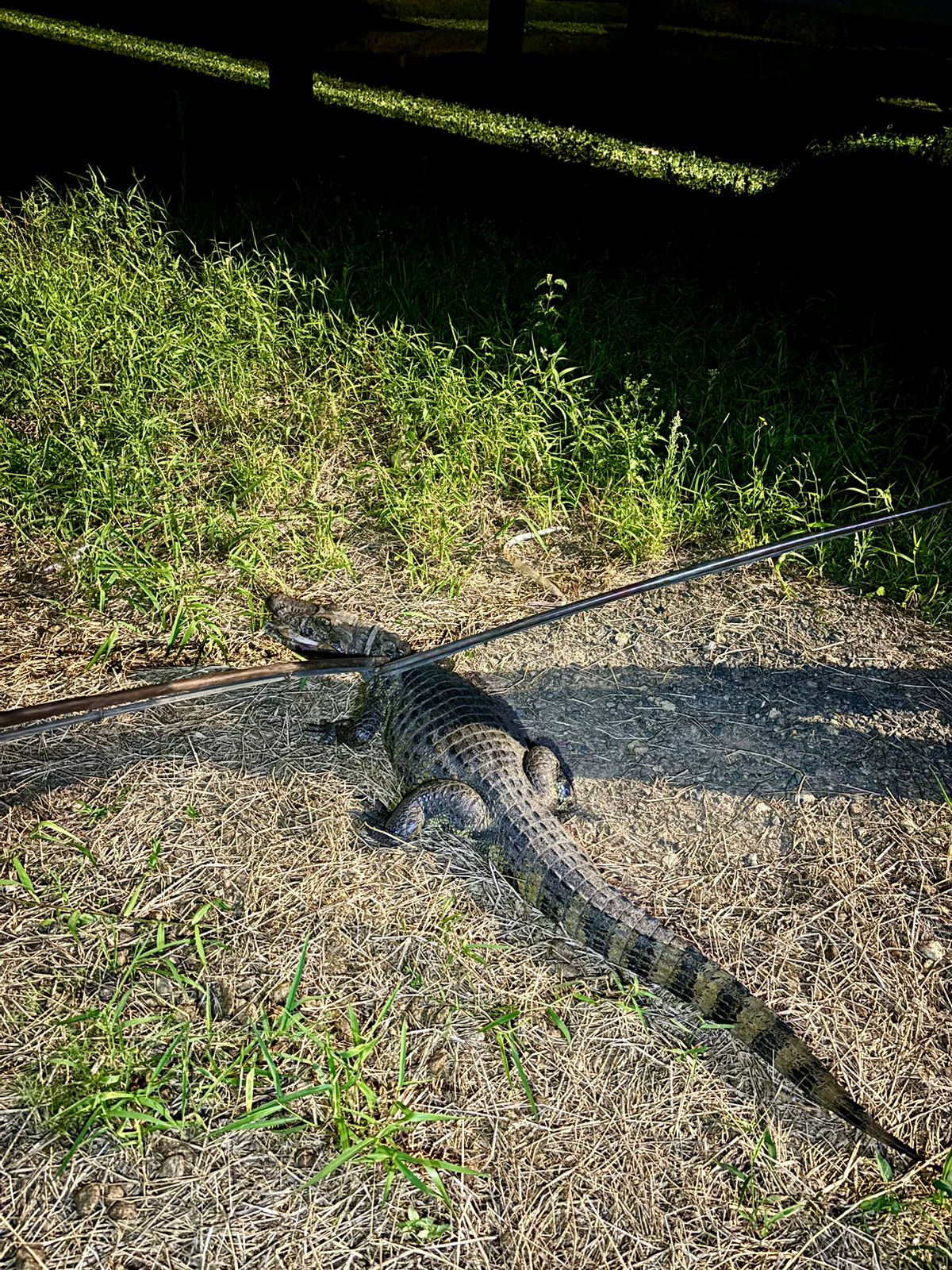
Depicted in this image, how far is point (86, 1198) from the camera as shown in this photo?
1.63m

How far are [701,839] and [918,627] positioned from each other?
54.0 inches

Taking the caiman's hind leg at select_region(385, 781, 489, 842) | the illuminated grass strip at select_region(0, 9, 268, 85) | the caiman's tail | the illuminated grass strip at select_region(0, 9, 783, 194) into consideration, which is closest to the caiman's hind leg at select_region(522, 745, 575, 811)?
the caiman's hind leg at select_region(385, 781, 489, 842)

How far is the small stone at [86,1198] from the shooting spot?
5.30 ft

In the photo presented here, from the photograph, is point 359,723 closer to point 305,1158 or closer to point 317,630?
point 317,630

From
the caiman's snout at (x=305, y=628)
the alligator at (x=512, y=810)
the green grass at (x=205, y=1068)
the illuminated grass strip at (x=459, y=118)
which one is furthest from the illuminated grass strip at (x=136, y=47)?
the green grass at (x=205, y=1068)

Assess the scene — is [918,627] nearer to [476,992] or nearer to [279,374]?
[476,992]

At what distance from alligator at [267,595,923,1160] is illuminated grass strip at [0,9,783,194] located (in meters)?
5.68

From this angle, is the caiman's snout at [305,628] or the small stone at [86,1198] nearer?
the small stone at [86,1198]

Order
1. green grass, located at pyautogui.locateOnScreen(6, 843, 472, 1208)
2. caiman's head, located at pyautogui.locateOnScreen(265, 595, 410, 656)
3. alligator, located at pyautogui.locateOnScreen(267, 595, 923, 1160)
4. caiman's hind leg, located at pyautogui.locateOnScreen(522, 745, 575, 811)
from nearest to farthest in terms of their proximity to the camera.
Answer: green grass, located at pyautogui.locateOnScreen(6, 843, 472, 1208)
alligator, located at pyautogui.locateOnScreen(267, 595, 923, 1160)
caiman's hind leg, located at pyautogui.locateOnScreen(522, 745, 575, 811)
caiman's head, located at pyautogui.locateOnScreen(265, 595, 410, 656)

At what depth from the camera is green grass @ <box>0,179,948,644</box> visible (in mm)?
3225

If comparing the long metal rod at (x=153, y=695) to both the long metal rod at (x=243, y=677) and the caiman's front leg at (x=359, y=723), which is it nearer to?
the long metal rod at (x=243, y=677)

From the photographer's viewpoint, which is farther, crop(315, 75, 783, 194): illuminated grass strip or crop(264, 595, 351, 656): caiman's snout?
crop(315, 75, 783, 194): illuminated grass strip

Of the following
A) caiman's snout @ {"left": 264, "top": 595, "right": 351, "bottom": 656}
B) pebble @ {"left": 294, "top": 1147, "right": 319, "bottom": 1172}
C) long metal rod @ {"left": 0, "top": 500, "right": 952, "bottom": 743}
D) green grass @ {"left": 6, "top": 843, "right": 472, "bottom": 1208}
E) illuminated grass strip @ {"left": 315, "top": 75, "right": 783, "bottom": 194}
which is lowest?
pebble @ {"left": 294, "top": 1147, "right": 319, "bottom": 1172}

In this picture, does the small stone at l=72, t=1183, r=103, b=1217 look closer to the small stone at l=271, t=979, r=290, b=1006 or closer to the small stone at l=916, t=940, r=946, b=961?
the small stone at l=271, t=979, r=290, b=1006
